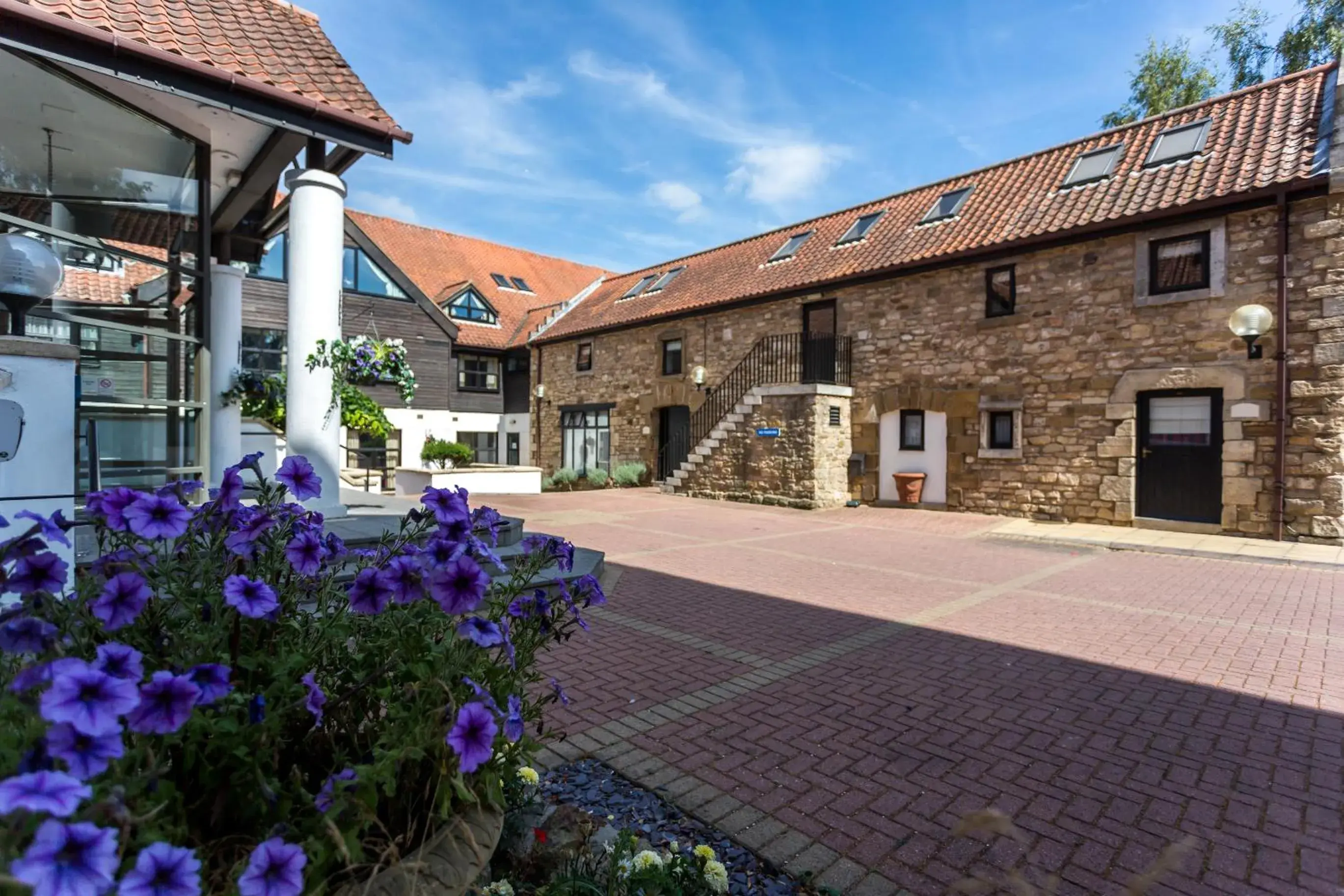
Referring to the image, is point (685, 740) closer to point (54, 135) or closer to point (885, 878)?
point (885, 878)

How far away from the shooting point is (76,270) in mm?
4664

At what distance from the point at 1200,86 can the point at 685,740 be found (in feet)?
83.3

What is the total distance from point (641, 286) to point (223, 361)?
1731cm

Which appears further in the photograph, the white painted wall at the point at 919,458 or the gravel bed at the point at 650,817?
the white painted wall at the point at 919,458

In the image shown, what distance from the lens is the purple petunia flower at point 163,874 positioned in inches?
34.6

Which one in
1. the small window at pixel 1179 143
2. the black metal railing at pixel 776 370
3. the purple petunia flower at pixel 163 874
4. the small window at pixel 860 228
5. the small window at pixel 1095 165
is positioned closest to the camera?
the purple petunia flower at pixel 163 874

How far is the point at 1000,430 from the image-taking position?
12.6 meters

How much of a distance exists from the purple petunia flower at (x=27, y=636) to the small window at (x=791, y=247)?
694 inches

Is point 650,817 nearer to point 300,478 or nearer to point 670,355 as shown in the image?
point 300,478

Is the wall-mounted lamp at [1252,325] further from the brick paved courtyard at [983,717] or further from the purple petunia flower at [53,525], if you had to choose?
the purple petunia flower at [53,525]

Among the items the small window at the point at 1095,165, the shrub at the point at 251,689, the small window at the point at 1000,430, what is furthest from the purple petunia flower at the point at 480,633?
the small window at the point at 1095,165

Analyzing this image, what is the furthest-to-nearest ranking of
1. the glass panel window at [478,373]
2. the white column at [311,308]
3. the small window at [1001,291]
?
the glass panel window at [478,373] < the small window at [1001,291] < the white column at [311,308]

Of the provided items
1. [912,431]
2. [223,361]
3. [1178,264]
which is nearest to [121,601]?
[223,361]

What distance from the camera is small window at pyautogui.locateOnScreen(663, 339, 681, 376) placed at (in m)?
19.3
